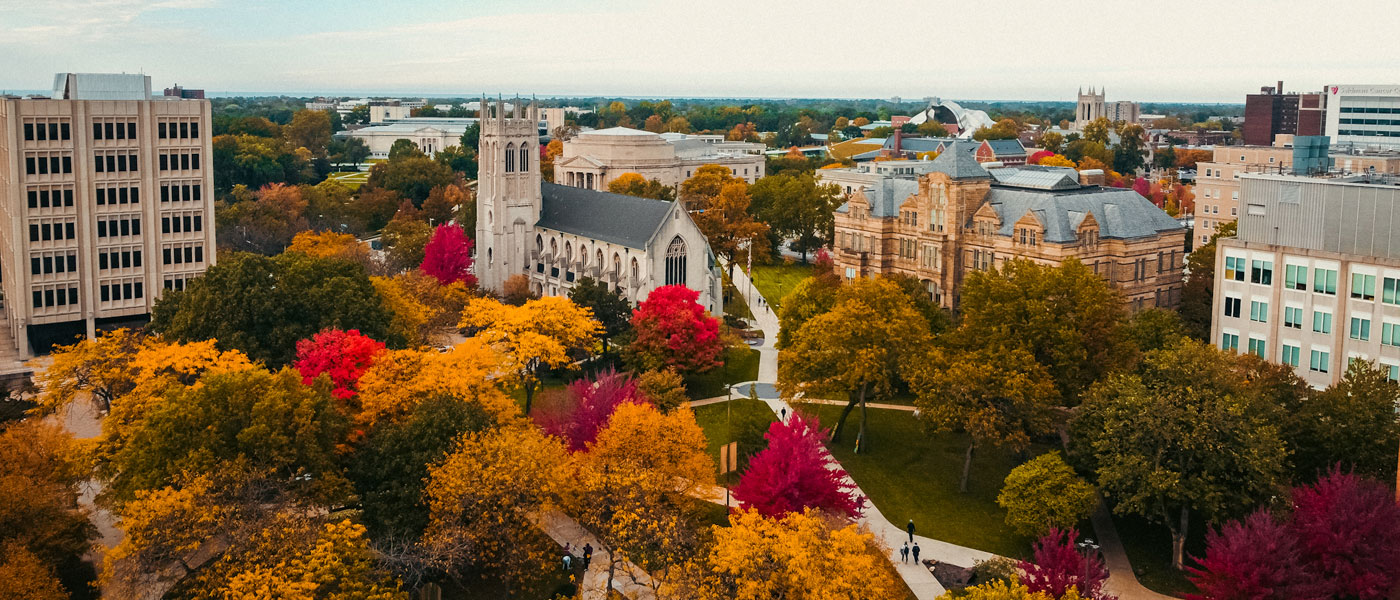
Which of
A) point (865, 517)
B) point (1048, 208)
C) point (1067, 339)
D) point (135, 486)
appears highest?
point (1048, 208)

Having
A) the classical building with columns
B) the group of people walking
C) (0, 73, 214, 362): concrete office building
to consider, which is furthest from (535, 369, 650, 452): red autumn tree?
the classical building with columns

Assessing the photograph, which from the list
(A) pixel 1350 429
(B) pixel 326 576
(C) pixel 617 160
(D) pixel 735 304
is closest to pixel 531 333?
(B) pixel 326 576

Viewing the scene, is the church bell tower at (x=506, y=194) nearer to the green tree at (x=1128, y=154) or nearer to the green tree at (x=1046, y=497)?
the green tree at (x=1046, y=497)

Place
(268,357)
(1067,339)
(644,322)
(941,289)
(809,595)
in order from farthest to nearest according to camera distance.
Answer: (941,289), (644,322), (268,357), (1067,339), (809,595)

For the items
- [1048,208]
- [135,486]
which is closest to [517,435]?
[135,486]

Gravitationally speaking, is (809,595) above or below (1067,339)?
below

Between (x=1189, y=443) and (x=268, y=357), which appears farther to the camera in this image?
(x=268, y=357)

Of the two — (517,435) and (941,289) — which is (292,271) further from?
(941,289)
